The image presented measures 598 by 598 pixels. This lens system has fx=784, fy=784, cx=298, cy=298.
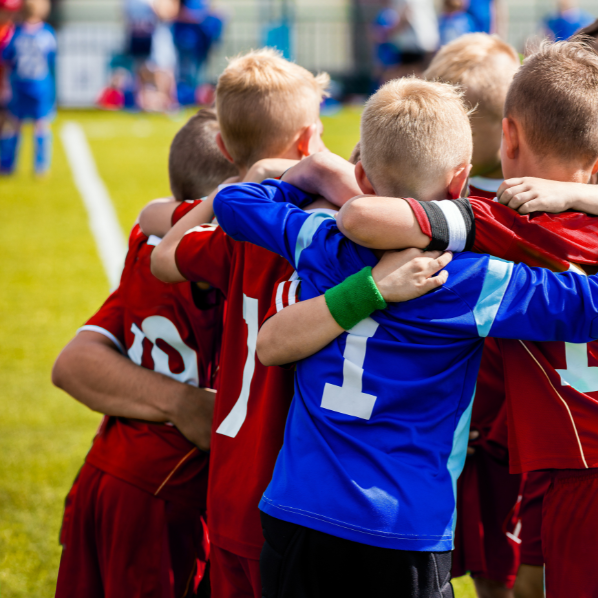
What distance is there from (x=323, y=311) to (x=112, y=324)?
3.33 feet

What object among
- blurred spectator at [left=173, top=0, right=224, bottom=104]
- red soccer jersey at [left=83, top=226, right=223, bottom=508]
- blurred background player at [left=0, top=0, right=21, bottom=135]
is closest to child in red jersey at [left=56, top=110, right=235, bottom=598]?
red soccer jersey at [left=83, top=226, right=223, bottom=508]

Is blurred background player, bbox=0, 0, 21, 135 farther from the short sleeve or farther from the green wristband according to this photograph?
the green wristband

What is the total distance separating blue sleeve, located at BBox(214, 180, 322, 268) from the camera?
1677 mm

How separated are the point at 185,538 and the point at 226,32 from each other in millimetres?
20195

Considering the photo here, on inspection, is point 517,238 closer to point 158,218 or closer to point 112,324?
point 158,218

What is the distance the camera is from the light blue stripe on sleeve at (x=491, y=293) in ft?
4.96

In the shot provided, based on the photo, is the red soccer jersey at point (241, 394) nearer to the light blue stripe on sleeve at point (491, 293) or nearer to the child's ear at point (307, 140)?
the child's ear at point (307, 140)

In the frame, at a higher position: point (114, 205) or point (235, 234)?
point (235, 234)

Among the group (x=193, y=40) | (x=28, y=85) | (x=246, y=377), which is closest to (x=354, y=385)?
(x=246, y=377)

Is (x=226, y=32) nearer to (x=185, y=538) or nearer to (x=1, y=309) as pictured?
(x=1, y=309)

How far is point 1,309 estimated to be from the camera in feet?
19.7

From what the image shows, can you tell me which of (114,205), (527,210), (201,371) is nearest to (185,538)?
(201,371)

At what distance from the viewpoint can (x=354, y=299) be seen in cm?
155

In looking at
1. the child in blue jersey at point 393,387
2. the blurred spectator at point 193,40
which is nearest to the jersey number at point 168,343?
the child in blue jersey at point 393,387
